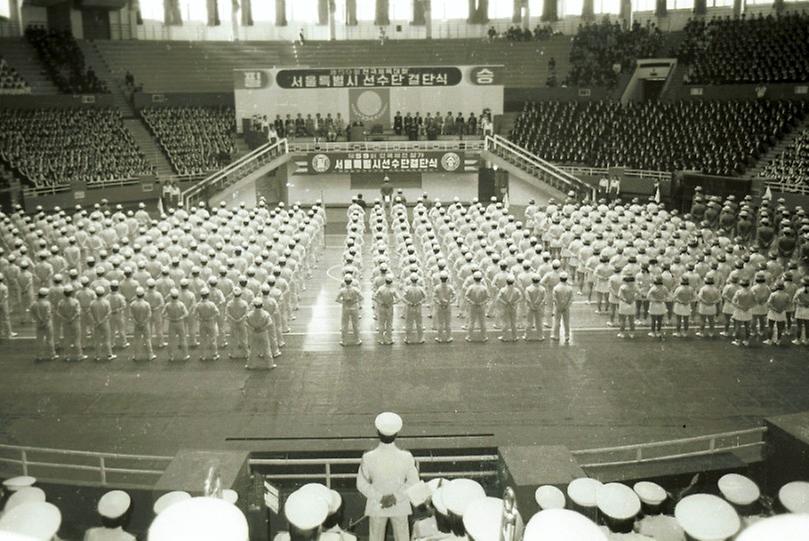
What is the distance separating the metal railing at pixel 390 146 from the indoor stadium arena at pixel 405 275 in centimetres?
35

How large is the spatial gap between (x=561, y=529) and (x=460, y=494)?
2.97 metres

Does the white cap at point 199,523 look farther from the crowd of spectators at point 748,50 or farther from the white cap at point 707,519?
the crowd of spectators at point 748,50

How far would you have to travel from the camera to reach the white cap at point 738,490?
614 centimetres

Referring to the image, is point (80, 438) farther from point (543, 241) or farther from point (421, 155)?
point (421, 155)

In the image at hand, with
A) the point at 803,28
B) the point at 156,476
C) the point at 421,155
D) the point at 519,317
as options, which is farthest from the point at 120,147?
the point at 803,28

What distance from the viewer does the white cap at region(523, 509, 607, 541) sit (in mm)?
2719

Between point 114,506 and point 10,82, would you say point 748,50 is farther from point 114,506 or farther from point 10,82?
point 114,506

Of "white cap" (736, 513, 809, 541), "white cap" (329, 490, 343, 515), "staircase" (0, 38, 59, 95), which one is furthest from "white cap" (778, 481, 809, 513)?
"staircase" (0, 38, 59, 95)

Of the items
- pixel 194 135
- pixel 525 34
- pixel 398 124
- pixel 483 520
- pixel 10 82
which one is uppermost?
pixel 525 34

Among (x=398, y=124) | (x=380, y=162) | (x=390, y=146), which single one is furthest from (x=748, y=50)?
(x=380, y=162)

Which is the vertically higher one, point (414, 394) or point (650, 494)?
point (650, 494)

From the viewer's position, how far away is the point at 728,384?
1234cm

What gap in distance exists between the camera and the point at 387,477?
638 cm

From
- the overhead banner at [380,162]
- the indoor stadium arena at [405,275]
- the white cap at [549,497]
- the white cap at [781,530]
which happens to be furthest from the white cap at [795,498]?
the overhead banner at [380,162]
